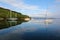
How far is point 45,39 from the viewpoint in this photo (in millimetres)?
25438

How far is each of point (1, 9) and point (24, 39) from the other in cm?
16745

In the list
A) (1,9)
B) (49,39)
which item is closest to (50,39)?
(49,39)

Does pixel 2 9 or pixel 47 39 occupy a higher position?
pixel 2 9

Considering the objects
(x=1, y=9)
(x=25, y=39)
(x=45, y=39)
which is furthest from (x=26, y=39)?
(x=1, y=9)

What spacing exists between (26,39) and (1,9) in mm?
167705

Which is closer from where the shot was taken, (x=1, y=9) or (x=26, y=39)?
(x=26, y=39)

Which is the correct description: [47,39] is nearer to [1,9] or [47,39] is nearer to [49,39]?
[49,39]

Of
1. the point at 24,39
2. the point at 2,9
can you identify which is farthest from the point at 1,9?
the point at 24,39

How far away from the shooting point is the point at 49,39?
2566cm

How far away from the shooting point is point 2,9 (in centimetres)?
18950

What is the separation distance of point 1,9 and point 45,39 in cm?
16824

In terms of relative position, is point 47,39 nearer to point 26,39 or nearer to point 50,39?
point 50,39

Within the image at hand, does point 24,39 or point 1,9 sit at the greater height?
point 1,9

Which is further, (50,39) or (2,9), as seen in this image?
(2,9)
